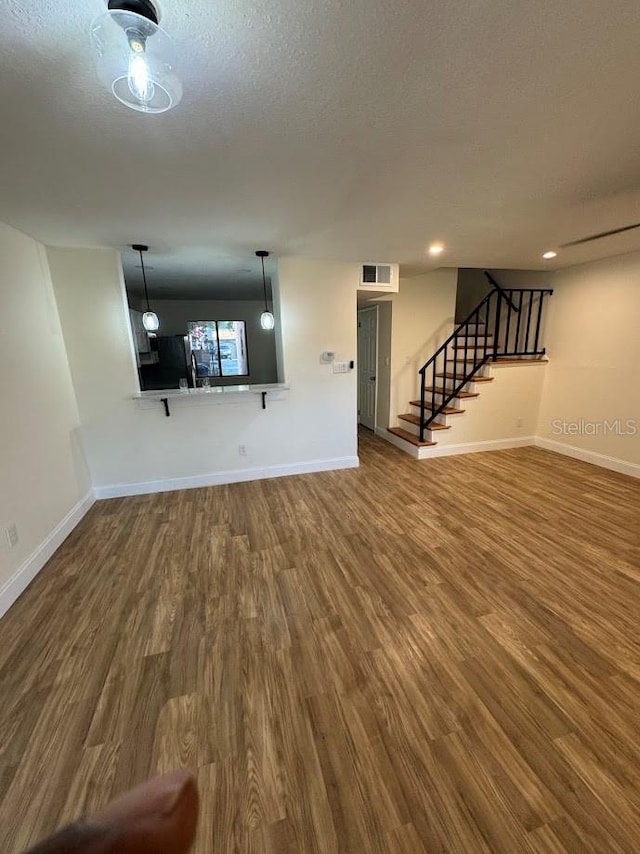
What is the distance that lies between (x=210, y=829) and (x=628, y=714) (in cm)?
171

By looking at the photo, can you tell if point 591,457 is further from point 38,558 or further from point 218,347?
point 218,347

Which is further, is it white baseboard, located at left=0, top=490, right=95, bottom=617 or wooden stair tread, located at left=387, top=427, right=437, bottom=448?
wooden stair tread, located at left=387, top=427, right=437, bottom=448

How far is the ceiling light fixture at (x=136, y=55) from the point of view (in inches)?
36.1

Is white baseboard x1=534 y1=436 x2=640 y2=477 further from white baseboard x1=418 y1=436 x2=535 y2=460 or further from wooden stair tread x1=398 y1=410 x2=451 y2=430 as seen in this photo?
wooden stair tread x1=398 y1=410 x2=451 y2=430

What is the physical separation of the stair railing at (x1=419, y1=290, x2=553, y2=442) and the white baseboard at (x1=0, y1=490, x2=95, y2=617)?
4144 millimetres

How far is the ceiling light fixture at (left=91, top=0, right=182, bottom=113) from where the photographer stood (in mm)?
917

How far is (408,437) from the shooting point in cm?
508

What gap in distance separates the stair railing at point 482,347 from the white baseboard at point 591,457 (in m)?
1.32

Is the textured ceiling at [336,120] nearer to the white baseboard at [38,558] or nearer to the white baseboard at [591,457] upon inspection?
the white baseboard at [38,558]

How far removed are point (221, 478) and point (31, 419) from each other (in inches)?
73.8

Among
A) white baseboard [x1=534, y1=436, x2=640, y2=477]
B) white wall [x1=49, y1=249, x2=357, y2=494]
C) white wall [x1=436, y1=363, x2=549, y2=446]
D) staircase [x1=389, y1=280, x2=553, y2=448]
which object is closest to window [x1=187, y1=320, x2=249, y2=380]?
white wall [x1=49, y1=249, x2=357, y2=494]

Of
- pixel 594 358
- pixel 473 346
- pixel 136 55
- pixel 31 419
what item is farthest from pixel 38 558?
pixel 594 358

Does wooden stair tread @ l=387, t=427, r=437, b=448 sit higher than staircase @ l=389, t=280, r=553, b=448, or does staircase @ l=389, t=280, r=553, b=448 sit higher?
staircase @ l=389, t=280, r=553, b=448

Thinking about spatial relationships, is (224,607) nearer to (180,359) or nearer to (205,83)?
(205,83)
